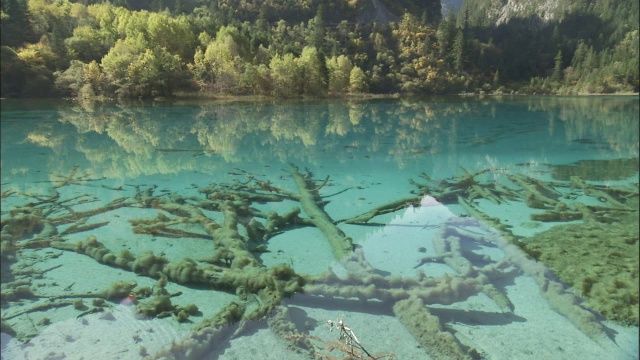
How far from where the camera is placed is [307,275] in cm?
454

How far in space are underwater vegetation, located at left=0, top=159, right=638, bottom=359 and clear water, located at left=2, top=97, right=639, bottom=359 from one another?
0.09 feet

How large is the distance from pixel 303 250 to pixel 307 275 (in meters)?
1.30

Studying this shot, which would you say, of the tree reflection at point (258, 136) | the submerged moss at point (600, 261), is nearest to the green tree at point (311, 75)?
the tree reflection at point (258, 136)

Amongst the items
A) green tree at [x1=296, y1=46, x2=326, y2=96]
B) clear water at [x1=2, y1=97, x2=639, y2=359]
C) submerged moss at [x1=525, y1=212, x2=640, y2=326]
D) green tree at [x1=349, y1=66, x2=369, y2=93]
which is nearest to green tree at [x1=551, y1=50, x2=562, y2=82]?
clear water at [x1=2, y1=97, x2=639, y2=359]

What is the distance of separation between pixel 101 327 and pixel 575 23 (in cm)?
467

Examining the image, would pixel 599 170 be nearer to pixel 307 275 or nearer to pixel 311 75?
pixel 307 275

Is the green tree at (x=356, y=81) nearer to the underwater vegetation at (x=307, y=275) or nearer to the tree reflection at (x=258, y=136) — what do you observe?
the tree reflection at (x=258, y=136)

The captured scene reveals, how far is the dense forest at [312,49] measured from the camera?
2624 mm

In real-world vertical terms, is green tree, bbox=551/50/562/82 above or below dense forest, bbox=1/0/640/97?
below

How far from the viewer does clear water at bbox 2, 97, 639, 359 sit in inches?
131

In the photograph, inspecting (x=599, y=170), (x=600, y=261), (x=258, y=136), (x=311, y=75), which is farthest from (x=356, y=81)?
(x=600, y=261)

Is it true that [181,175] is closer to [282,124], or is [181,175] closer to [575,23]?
[575,23]

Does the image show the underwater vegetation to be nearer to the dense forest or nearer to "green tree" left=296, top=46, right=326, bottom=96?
the dense forest

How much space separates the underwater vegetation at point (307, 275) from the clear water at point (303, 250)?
0.03 meters
